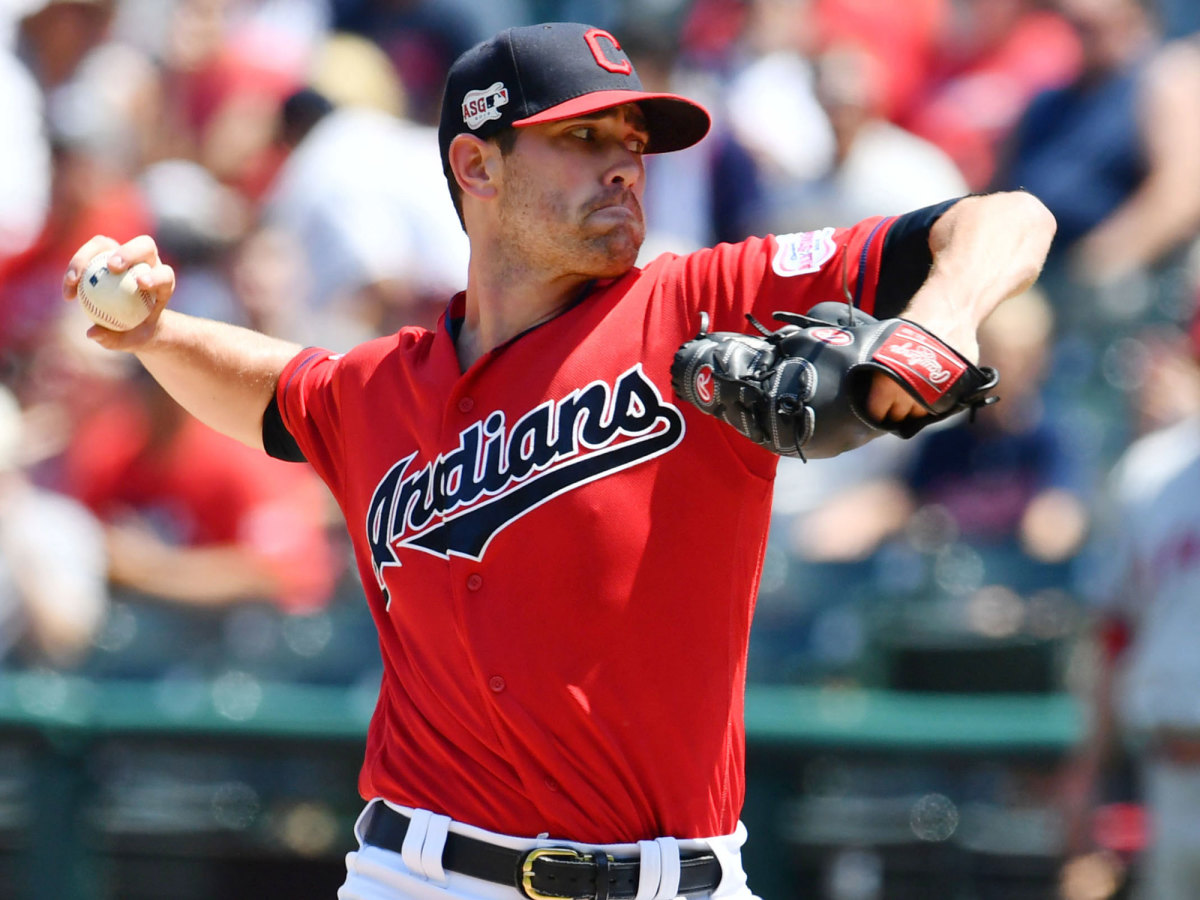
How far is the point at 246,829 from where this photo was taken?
5277mm

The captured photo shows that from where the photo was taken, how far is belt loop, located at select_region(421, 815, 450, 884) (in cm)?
256

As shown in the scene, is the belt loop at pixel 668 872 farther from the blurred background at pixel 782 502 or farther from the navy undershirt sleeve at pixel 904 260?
the blurred background at pixel 782 502

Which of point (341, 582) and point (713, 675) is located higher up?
point (341, 582)

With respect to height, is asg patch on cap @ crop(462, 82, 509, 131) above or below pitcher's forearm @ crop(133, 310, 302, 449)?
above

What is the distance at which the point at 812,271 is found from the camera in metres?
2.43

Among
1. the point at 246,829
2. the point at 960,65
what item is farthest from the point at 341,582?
the point at 960,65

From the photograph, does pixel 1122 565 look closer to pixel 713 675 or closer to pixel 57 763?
pixel 713 675

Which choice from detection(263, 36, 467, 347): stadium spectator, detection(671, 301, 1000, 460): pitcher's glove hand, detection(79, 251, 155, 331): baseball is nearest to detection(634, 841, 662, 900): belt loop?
detection(671, 301, 1000, 460): pitcher's glove hand

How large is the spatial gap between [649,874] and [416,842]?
0.37 metres

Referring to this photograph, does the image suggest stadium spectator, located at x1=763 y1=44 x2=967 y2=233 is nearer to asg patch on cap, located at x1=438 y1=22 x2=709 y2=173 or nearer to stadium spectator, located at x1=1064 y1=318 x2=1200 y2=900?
stadium spectator, located at x1=1064 y1=318 x2=1200 y2=900

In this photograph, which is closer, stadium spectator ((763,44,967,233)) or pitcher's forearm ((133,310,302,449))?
pitcher's forearm ((133,310,302,449))

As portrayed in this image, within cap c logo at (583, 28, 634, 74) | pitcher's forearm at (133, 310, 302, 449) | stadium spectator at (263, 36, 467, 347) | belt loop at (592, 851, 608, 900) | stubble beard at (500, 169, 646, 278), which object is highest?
stadium spectator at (263, 36, 467, 347)

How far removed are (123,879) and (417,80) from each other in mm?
4029

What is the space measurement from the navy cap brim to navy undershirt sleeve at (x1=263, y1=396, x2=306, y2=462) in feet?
2.41
